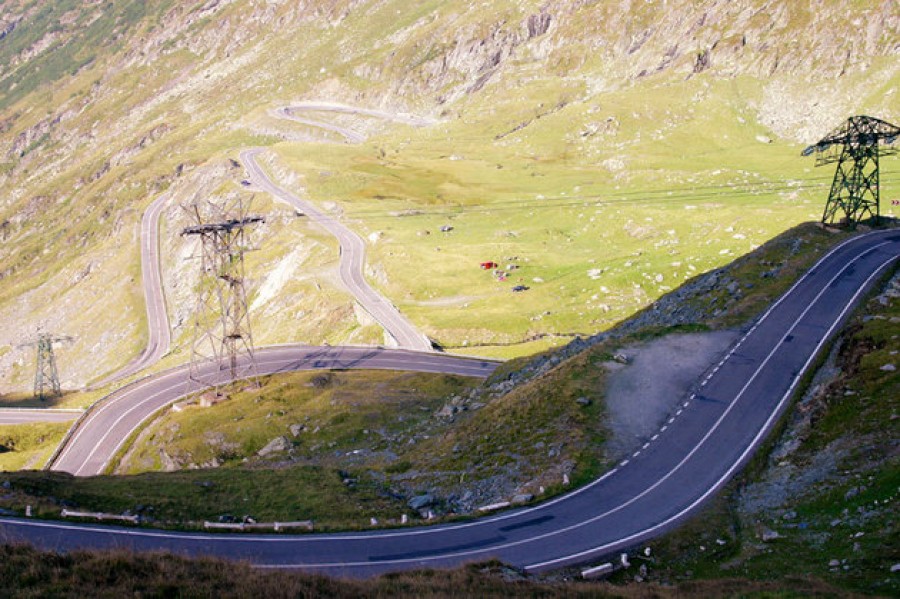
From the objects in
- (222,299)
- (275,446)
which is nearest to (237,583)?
(275,446)

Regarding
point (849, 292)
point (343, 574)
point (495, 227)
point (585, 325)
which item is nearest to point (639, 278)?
point (585, 325)

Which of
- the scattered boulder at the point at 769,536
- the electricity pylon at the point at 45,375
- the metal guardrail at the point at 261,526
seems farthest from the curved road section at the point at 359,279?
the electricity pylon at the point at 45,375

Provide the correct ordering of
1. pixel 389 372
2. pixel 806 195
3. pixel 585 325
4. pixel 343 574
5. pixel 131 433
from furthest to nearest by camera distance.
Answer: pixel 806 195, pixel 585 325, pixel 389 372, pixel 131 433, pixel 343 574

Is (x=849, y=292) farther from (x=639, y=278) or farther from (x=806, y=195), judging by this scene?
(x=806, y=195)

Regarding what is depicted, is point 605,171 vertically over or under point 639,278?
over

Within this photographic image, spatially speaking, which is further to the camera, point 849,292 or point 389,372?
point 389,372

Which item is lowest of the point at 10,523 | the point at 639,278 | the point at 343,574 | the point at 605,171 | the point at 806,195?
the point at 343,574

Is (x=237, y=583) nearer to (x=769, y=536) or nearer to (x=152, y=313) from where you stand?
(x=769, y=536)

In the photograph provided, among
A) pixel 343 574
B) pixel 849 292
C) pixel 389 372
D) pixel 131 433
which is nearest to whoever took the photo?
pixel 343 574
